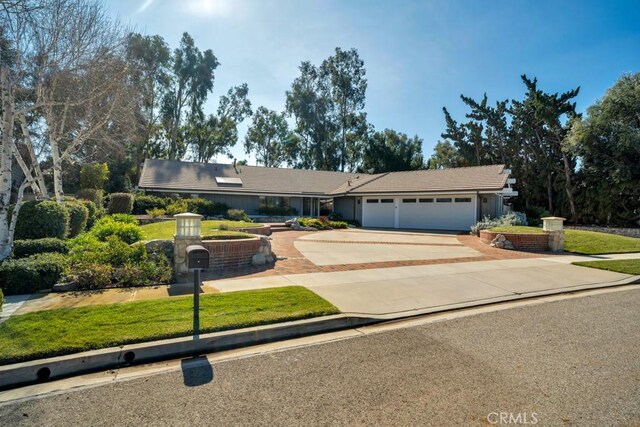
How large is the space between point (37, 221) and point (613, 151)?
98.6 feet

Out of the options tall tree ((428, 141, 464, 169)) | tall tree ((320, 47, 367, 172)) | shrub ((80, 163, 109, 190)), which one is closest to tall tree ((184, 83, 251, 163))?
tall tree ((320, 47, 367, 172))

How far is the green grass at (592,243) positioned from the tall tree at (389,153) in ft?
93.6

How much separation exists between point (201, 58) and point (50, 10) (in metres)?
31.0

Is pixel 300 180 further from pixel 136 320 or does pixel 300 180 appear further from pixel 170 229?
pixel 136 320

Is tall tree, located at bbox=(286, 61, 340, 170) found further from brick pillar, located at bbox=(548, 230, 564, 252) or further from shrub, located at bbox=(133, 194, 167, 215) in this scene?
brick pillar, located at bbox=(548, 230, 564, 252)

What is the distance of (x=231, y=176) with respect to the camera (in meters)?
28.6

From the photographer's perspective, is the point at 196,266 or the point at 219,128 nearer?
the point at 196,266

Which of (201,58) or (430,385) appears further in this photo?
(201,58)

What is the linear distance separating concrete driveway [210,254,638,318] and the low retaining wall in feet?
4.48

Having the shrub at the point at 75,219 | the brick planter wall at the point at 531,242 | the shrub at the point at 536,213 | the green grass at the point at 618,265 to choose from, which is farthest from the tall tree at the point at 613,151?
the shrub at the point at 75,219

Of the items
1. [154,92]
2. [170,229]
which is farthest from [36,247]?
[154,92]

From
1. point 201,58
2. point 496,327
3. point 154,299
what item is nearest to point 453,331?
point 496,327

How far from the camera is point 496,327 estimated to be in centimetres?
525

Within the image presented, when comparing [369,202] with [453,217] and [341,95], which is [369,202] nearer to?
[453,217]
